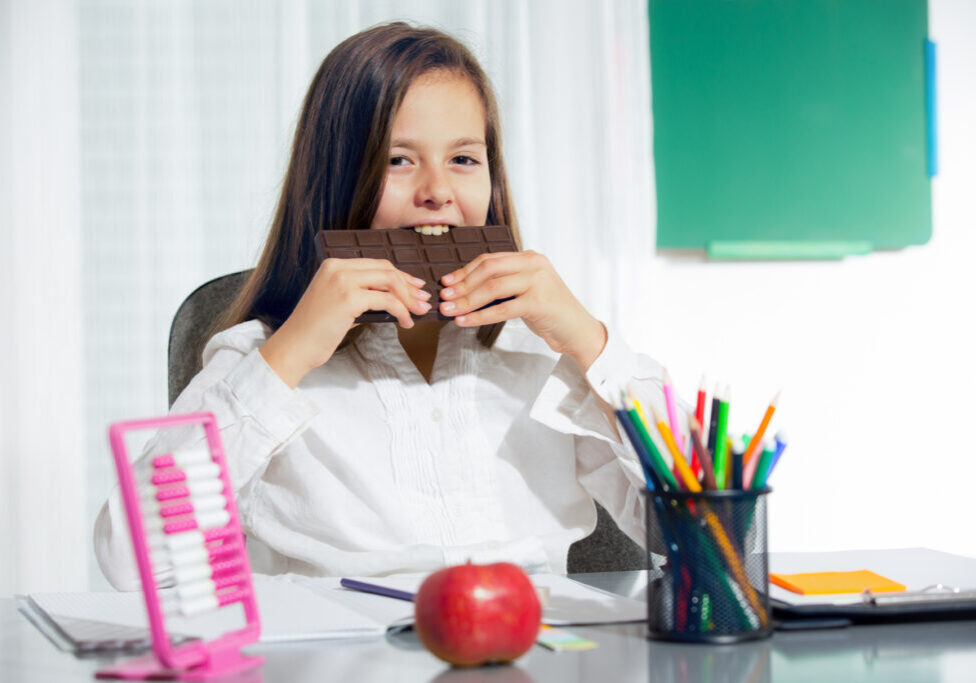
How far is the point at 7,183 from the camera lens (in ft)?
8.07

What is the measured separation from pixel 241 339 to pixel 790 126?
6.55 feet

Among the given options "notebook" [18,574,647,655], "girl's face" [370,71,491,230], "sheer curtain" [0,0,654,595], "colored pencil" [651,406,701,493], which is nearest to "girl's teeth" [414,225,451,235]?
"girl's face" [370,71,491,230]

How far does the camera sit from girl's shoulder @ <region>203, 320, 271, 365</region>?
46.1 inches

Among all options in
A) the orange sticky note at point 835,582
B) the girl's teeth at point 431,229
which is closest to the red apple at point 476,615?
the orange sticky note at point 835,582

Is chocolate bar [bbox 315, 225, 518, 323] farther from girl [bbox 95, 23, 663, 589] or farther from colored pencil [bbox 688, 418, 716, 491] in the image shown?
colored pencil [bbox 688, 418, 716, 491]

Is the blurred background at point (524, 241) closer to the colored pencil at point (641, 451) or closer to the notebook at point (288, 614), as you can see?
the notebook at point (288, 614)

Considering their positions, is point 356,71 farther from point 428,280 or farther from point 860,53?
point 860,53

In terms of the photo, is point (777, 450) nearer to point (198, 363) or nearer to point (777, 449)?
point (777, 449)

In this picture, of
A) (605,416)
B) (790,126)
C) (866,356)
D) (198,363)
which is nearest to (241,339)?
(198,363)

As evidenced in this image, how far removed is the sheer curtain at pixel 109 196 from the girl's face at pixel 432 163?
125 centimetres

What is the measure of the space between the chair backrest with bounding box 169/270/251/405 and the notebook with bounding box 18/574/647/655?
443mm

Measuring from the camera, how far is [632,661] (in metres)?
0.63

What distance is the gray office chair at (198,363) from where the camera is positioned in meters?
1.26

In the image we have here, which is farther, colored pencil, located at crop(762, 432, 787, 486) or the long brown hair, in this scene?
the long brown hair
